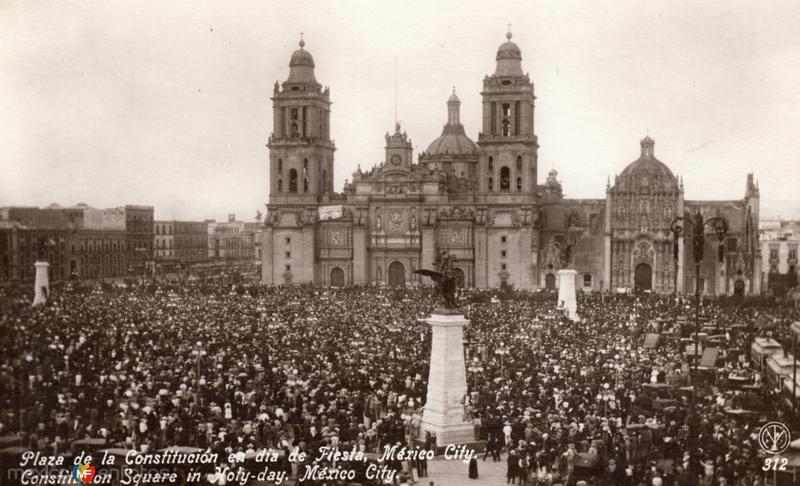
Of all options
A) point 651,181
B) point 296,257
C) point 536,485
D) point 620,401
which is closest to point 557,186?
point 651,181

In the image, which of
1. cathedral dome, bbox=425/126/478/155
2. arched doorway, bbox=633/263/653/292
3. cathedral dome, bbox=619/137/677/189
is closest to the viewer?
cathedral dome, bbox=619/137/677/189

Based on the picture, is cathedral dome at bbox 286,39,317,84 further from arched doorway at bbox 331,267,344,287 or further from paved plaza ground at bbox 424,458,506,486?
paved plaza ground at bbox 424,458,506,486

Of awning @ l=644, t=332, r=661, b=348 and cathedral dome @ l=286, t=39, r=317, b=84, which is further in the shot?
cathedral dome @ l=286, t=39, r=317, b=84

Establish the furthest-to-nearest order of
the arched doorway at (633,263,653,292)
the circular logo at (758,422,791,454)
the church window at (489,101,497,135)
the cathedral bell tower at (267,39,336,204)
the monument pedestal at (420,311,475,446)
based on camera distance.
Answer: the cathedral bell tower at (267,39,336,204)
the church window at (489,101,497,135)
the arched doorway at (633,263,653,292)
the monument pedestal at (420,311,475,446)
the circular logo at (758,422,791,454)

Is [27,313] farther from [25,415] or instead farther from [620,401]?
[620,401]

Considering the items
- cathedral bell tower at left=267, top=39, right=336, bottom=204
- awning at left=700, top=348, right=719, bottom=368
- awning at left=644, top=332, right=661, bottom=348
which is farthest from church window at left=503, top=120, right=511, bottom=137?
awning at left=700, top=348, right=719, bottom=368
